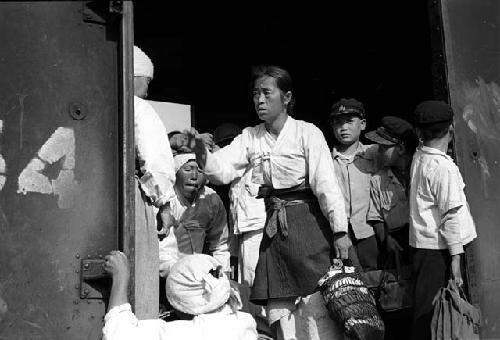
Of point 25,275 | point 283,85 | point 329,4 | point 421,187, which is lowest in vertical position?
point 25,275

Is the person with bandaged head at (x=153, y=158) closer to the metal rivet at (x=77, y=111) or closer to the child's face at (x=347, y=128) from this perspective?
the metal rivet at (x=77, y=111)

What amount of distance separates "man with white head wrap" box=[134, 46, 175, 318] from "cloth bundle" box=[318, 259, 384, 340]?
96 centimetres

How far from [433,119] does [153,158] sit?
5.27 feet

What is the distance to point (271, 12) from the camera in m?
6.88

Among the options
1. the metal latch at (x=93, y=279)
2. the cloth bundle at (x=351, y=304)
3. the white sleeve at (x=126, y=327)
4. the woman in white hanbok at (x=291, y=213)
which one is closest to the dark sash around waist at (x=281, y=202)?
the woman in white hanbok at (x=291, y=213)

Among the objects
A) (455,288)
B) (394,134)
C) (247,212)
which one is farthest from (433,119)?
(247,212)

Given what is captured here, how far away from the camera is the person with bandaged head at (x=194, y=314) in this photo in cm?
319

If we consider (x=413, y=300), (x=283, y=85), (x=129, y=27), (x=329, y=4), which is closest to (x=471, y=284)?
(x=413, y=300)

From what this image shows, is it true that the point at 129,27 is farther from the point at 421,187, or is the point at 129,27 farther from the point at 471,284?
the point at 471,284

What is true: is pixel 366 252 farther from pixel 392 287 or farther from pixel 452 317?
pixel 452 317

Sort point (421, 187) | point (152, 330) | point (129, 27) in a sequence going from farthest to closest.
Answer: point (421, 187)
point (129, 27)
point (152, 330)

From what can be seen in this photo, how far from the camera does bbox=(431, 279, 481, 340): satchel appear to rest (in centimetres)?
377

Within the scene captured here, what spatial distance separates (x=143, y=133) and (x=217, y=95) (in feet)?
12.2

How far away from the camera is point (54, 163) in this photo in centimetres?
365
